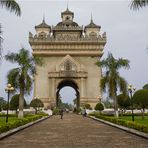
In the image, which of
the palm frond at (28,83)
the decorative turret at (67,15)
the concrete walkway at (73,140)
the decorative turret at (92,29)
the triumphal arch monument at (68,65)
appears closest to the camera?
the concrete walkway at (73,140)

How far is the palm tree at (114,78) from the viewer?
34531 millimetres

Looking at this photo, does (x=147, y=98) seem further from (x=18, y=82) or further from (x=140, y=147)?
(x=140, y=147)

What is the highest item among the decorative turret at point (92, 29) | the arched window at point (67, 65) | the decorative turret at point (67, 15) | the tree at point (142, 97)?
the decorative turret at point (67, 15)

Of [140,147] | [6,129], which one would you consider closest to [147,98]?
[6,129]

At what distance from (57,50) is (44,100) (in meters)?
10.2

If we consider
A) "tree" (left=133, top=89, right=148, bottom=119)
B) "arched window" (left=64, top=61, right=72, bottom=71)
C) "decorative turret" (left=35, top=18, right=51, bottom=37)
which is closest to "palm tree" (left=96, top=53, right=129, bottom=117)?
"tree" (left=133, top=89, right=148, bottom=119)

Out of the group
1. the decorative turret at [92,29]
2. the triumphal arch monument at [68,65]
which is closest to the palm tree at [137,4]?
the triumphal arch monument at [68,65]

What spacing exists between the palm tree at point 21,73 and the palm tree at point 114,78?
8302mm

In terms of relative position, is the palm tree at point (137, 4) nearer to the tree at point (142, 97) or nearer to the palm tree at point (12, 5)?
the palm tree at point (12, 5)

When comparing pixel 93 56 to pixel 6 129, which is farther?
pixel 93 56

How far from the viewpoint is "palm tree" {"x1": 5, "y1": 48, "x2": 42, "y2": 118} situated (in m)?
32.5

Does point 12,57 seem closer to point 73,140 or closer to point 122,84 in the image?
point 122,84

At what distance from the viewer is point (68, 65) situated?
199 feet

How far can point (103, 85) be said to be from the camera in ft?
117
